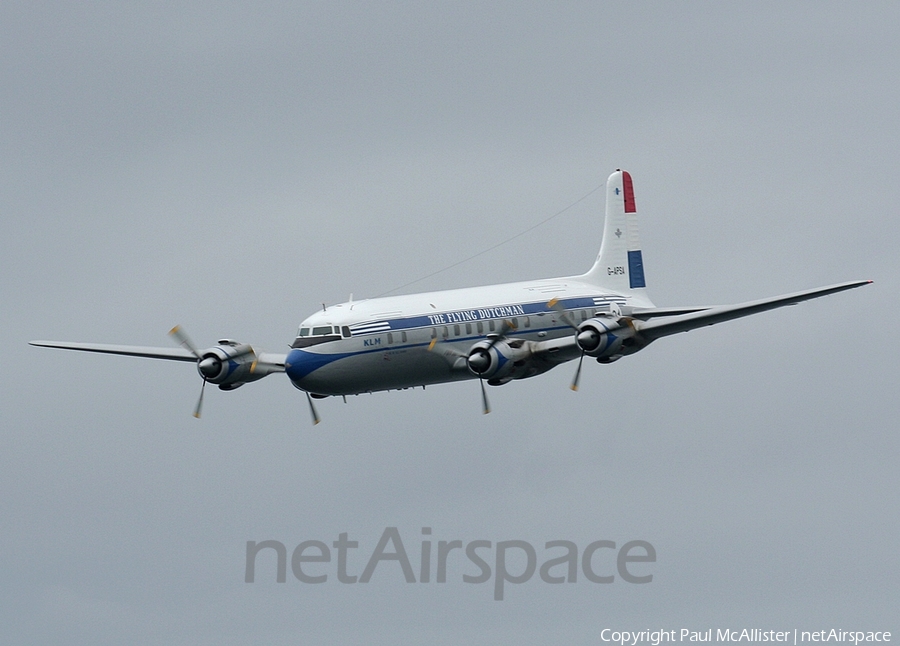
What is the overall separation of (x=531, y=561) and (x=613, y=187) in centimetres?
1848

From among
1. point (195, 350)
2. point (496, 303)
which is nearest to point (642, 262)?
point (496, 303)

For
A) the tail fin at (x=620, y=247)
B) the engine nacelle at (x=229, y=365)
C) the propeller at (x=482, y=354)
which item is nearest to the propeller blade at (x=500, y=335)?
the propeller at (x=482, y=354)

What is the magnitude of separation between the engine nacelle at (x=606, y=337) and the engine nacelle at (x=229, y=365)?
440 inches

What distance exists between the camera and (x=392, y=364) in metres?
48.2

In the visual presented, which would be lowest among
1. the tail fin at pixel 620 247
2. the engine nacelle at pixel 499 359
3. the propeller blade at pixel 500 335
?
the engine nacelle at pixel 499 359

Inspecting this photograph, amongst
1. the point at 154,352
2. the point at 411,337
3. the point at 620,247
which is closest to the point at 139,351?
the point at 154,352

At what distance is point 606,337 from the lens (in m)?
48.3

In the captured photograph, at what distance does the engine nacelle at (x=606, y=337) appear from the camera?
158 feet

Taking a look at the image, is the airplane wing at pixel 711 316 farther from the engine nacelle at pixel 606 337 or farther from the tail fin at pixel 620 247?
the tail fin at pixel 620 247

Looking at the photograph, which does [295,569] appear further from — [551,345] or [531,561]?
[551,345]

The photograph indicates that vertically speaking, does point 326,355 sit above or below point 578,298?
below

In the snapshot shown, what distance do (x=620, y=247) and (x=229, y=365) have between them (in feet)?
52.3

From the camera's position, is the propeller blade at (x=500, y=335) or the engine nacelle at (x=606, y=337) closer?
the engine nacelle at (x=606, y=337)

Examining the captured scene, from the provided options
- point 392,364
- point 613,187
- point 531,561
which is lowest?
point 531,561
